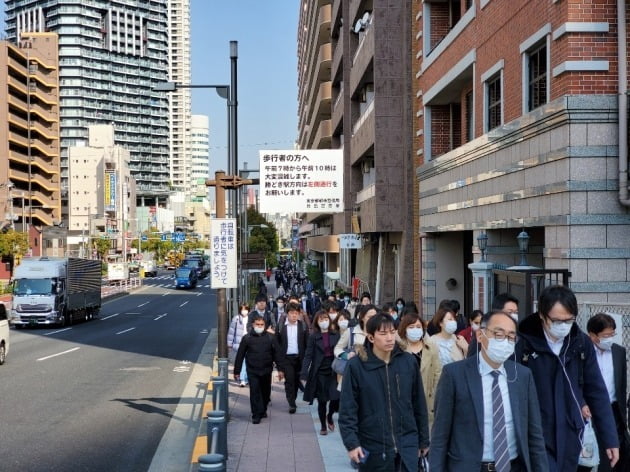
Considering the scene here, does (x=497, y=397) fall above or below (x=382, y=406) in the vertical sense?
above

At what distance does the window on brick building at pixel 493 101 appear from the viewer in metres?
16.0

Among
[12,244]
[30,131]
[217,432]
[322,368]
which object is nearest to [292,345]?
[322,368]

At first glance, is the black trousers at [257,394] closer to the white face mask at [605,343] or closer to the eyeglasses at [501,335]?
the white face mask at [605,343]

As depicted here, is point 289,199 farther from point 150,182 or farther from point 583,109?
point 150,182

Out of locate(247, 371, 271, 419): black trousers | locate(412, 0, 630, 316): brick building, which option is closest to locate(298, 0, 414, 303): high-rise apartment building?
locate(412, 0, 630, 316): brick building

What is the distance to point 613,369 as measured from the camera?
6367 mm

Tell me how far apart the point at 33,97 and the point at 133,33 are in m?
70.1

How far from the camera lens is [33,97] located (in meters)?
94.9

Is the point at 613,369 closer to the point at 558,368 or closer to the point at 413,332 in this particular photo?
the point at 558,368

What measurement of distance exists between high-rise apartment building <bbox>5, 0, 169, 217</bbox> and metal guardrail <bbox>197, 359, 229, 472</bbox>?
133m

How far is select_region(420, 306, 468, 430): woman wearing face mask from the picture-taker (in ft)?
25.1

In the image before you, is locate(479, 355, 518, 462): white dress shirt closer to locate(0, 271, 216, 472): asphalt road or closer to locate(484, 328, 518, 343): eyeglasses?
locate(484, 328, 518, 343): eyeglasses

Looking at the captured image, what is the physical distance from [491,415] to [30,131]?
318 feet

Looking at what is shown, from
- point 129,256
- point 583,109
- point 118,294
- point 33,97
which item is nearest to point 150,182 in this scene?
point 129,256
